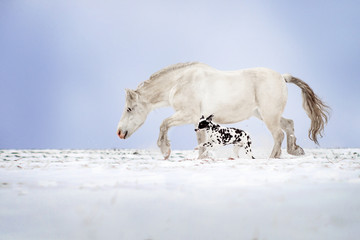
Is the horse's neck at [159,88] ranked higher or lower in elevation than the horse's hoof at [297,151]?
higher

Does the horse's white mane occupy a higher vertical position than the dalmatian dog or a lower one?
higher

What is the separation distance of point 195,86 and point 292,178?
302 cm

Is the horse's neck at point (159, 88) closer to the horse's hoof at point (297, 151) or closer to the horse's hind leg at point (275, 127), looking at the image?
the horse's hind leg at point (275, 127)

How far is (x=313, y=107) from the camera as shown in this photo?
5844 mm

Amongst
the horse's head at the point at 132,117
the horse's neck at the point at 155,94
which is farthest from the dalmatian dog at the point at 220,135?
the horse's head at the point at 132,117

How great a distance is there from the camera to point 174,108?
17.0ft

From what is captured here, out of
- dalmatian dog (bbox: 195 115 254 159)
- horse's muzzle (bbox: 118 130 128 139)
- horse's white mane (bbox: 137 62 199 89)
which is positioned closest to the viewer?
dalmatian dog (bbox: 195 115 254 159)

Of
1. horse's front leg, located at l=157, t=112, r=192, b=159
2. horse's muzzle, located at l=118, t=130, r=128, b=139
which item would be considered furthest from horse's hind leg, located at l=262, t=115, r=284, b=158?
horse's muzzle, located at l=118, t=130, r=128, b=139

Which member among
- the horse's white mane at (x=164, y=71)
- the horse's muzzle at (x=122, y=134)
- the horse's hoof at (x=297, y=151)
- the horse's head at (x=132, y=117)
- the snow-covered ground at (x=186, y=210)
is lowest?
the snow-covered ground at (x=186, y=210)

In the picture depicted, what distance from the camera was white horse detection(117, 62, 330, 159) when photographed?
16.7ft

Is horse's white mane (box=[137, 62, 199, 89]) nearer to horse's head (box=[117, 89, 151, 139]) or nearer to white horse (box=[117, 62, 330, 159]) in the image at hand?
white horse (box=[117, 62, 330, 159])

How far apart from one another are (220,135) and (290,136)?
1.56m

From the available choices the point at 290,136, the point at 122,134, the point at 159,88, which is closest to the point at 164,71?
the point at 159,88

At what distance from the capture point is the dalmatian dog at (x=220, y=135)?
15.0 ft
